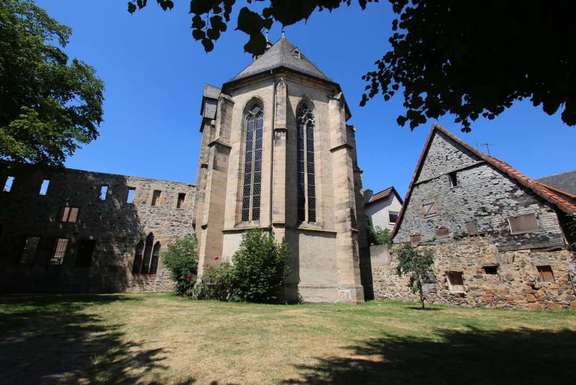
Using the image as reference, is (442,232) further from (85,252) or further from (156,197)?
(85,252)

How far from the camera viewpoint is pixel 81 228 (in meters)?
18.6

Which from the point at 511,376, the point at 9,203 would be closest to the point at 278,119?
the point at 511,376

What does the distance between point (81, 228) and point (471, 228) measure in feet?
74.2

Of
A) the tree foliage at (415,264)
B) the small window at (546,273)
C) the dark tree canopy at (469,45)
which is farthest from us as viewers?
the tree foliage at (415,264)

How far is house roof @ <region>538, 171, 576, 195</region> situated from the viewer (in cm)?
1722

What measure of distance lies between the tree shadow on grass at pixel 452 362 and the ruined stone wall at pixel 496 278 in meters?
5.35

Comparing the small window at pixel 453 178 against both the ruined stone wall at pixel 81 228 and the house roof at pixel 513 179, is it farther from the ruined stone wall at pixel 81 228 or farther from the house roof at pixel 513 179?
the ruined stone wall at pixel 81 228

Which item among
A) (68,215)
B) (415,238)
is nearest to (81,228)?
(68,215)

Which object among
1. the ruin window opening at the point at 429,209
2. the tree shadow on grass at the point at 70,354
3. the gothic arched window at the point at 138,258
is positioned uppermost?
the ruin window opening at the point at 429,209

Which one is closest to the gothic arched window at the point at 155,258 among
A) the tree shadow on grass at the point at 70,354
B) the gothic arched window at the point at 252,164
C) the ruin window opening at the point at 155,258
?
the ruin window opening at the point at 155,258

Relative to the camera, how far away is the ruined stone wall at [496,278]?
1005cm

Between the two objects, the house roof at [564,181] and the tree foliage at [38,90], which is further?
the house roof at [564,181]

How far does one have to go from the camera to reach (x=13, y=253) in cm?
1711

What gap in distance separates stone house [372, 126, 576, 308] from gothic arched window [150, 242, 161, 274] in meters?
14.4
